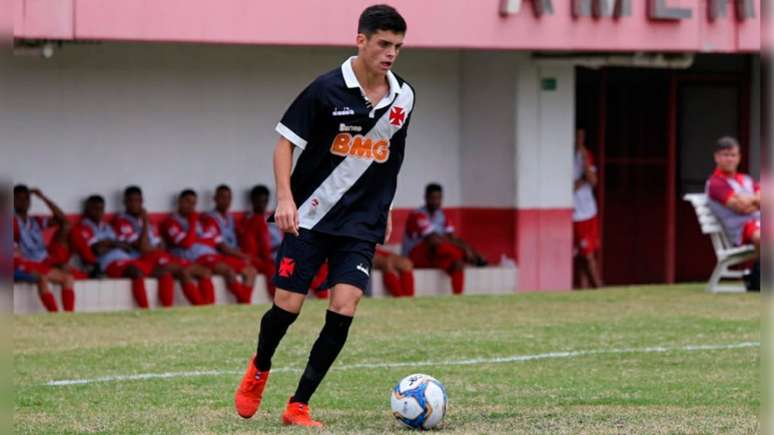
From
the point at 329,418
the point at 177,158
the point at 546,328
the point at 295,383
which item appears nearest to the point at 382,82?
the point at 329,418

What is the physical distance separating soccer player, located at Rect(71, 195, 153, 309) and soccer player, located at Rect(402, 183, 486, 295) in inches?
128

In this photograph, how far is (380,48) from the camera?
701 centimetres

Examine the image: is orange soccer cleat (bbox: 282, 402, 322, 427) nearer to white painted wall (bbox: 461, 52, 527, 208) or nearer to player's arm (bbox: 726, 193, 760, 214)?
player's arm (bbox: 726, 193, 760, 214)

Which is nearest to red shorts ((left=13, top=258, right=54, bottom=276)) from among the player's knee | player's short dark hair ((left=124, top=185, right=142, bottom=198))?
the player's knee

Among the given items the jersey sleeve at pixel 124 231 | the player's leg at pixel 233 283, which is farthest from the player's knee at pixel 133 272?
the player's leg at pixel 233 283

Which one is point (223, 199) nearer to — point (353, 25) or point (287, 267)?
point (353, 25)

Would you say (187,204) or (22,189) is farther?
(187,204)

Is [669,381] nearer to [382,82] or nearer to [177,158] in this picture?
[382,82]

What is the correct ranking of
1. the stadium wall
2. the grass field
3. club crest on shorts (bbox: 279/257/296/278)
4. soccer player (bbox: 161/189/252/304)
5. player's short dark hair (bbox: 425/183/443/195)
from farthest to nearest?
1. player's short dark hair (bbox: 425/183/443/195)
2. the stadium wall
3. soccer player (bbox: 161/189/252/304)
4. the grass field
5. club crest on shorts (bbox: 279/257/296/278)

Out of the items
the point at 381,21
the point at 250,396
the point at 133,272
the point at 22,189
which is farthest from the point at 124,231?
the point at 381,21

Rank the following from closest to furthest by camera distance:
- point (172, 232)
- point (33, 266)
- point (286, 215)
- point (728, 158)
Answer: point (286, 215) < point (33, 266) < point (728, 158) < point (172, 232)

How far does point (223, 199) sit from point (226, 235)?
1.29 feet

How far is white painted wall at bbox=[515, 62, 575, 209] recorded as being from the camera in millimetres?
18281

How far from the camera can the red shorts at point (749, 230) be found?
15847mm
